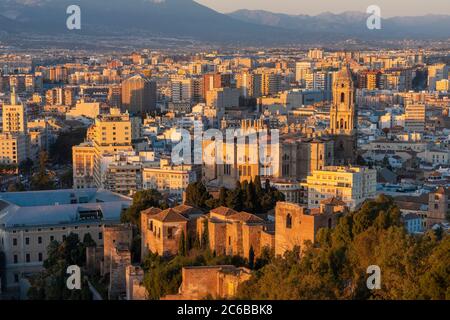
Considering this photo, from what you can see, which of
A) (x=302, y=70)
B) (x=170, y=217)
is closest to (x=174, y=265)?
(x=170, y=217)

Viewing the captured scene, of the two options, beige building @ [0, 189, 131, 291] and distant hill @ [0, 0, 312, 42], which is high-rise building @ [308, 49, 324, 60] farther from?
beige building @ [0, 189, 131, 291]

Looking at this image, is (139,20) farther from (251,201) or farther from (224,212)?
(224,212)

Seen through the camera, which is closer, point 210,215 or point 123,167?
point 210,215

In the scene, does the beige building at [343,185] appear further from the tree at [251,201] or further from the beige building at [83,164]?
the beige building at [83,164]

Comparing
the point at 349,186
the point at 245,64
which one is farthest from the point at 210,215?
the point at 245,64

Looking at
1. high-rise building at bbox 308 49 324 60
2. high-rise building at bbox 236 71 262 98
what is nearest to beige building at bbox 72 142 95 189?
high-rise building at bbox 236 71 262 98

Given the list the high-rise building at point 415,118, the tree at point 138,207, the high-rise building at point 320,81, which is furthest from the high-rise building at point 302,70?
the tree at point 138,207
